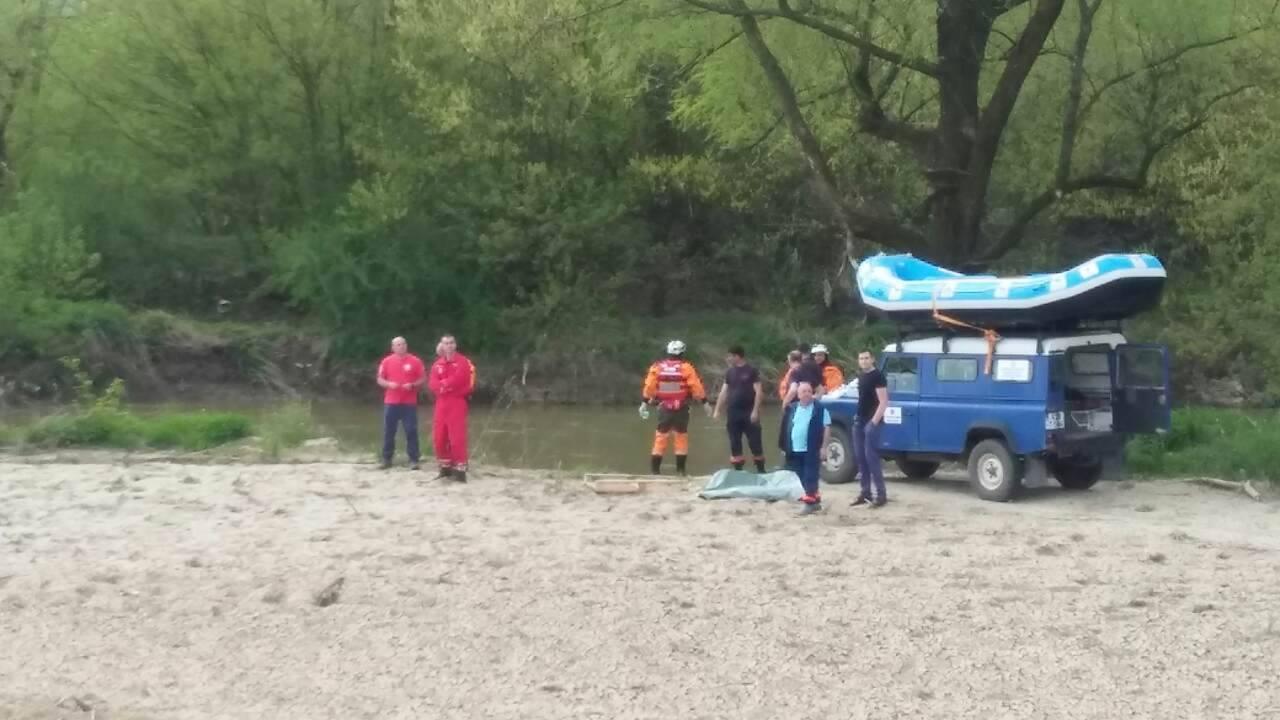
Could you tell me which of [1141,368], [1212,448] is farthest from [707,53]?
[1212,448]

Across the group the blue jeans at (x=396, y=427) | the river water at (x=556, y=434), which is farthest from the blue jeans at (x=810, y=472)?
the river water at (x=556, y=434)

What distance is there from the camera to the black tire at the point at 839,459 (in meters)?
18.7

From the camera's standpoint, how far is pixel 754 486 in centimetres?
1697

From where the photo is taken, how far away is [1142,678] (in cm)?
905

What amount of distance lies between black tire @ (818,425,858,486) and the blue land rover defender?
647 millimetres

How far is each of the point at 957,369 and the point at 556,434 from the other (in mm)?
15238

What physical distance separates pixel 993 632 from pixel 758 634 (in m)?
1.52

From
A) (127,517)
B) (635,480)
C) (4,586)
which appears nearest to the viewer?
(4,586)

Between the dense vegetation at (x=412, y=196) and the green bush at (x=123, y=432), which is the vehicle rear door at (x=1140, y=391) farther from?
the dense vegetation at (x=412, y=196)

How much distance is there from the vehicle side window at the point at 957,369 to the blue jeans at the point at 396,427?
21.5 ft

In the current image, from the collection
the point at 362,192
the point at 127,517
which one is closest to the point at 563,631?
the point at 127,517

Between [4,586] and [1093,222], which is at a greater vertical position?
[1093,222]

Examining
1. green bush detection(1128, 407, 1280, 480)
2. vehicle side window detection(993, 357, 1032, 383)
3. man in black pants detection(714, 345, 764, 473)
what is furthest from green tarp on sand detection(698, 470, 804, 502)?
green bush detection(1128, 407, 1280, 480)

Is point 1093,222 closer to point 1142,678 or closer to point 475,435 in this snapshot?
point 475,435
